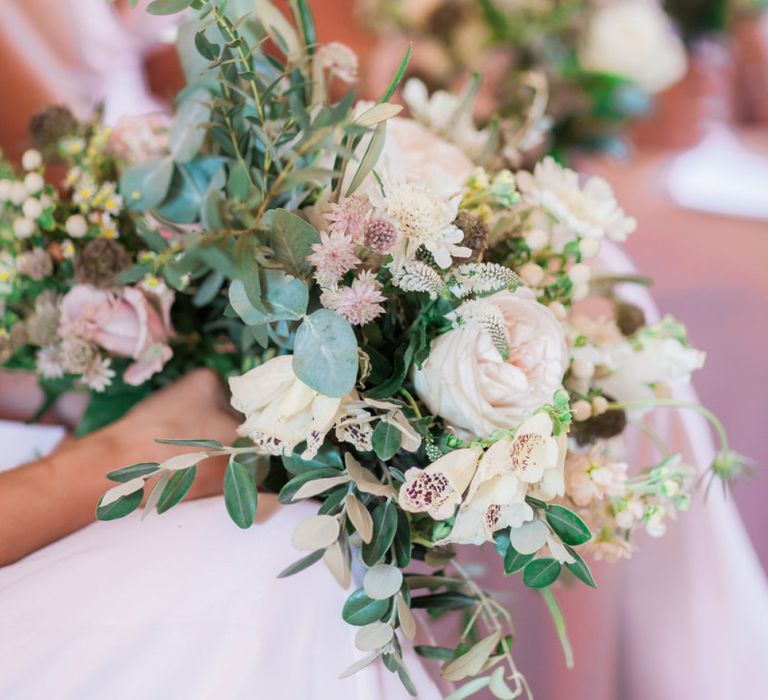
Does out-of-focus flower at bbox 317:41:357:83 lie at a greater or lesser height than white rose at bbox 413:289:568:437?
greater

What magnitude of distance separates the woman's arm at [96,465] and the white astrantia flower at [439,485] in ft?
0.89

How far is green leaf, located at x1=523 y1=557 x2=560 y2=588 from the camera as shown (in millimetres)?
562

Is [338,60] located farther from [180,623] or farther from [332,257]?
[180,623]

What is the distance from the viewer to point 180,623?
576mm

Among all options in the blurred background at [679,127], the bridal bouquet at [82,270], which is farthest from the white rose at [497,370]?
the blurred background at [679,127]

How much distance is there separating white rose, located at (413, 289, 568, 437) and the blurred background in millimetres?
736

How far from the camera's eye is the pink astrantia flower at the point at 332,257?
52 centimetres

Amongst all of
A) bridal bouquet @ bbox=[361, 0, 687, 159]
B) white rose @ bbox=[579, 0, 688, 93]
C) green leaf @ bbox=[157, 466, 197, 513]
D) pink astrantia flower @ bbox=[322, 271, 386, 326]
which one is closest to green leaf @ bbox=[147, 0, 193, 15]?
pink astrantia flower @ bbox=[322, 271, 386, 326]

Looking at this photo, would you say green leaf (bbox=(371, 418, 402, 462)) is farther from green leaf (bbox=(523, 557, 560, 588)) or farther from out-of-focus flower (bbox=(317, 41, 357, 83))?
out-of-focus flower (bbox=(317, 41, 357, 83))

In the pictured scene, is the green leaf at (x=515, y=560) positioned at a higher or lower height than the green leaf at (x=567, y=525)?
lower

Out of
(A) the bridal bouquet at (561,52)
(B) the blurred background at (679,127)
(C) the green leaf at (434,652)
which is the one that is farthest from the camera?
(A) the bridal bouquet at (561,52)

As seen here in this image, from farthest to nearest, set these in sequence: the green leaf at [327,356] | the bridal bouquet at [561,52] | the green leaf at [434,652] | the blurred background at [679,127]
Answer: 1. the bridal bouquet at [561,52]
2. the blurred background at [679,127]
3. the green leaf at [434,652]
4. the green leaf at [327,356]

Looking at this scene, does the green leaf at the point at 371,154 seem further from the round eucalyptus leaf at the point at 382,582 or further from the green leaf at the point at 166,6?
the round eucalyptus leaf at the point at 382,582

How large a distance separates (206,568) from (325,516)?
121 millimetres
